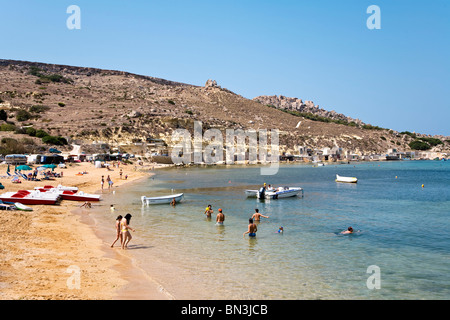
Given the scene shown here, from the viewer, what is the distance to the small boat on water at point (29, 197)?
26125 millimetres

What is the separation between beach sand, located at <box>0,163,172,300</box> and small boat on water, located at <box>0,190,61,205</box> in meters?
3.78

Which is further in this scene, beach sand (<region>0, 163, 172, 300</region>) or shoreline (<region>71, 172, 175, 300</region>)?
shoreline (<region>71, 172, 175, 300</region>)

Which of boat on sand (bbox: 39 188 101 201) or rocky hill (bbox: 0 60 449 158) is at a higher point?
rocky hill (bbox: 0 60 449 158)

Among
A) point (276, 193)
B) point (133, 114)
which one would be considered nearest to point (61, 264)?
point (276, 193)

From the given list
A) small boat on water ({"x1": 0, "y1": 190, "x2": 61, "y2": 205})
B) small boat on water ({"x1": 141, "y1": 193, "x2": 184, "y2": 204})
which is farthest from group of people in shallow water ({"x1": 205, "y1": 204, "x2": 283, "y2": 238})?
small boat on water ({"x1": 0, "y1": 190, "x2": 61, "y2": 205})

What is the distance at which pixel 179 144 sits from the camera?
11212 centimetres

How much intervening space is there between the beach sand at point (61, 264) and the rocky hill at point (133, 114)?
223 feet

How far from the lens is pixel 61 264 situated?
1370cm

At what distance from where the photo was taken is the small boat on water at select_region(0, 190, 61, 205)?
85.7 feet

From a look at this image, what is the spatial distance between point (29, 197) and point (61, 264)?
52.7ft

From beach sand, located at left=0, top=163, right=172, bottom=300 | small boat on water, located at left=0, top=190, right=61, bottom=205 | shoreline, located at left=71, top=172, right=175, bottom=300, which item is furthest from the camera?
small boat on water, located at left=0, top=190, right=61, bottom=205

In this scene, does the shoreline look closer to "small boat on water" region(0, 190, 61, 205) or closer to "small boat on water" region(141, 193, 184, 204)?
"small boat on water" region(0, 190, 61, 205)

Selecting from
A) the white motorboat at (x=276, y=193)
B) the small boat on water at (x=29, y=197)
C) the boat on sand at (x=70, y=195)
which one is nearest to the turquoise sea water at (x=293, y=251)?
the boat on sand at (x=70, y=195)
